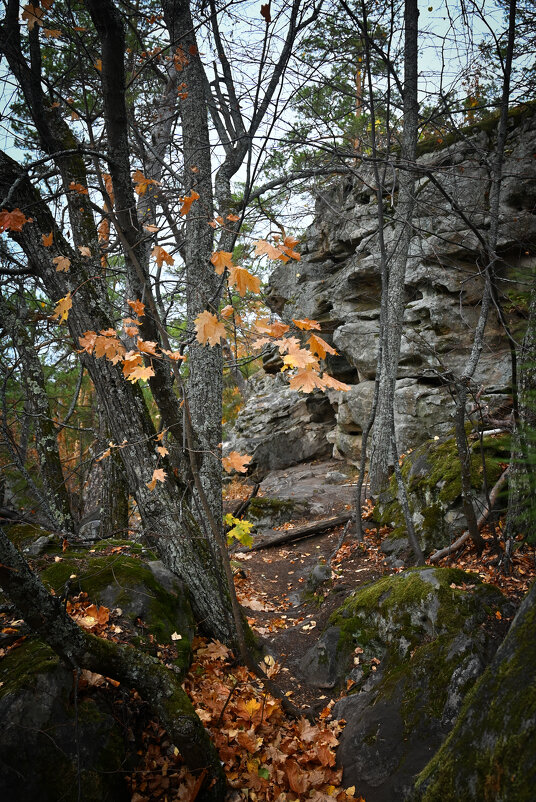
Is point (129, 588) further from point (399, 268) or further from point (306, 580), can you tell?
point (399, 268)

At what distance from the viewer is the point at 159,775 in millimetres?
2344

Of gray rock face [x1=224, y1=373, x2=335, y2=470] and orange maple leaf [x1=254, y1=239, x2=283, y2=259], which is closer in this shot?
orange maple leaf [x1=254, y1=239, x2=283, y2=259]

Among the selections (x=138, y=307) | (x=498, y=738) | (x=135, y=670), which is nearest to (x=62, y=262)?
(x=138, y=307)

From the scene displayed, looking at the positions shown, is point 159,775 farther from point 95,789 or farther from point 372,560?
point 372,560

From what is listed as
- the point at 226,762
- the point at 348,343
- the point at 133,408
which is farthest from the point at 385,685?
the point at 348,343

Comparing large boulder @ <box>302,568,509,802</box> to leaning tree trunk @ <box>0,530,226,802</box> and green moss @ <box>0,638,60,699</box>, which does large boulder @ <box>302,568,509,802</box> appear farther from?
green moss @ <box>0,638,60,699</box>

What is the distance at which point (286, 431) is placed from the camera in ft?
50.8

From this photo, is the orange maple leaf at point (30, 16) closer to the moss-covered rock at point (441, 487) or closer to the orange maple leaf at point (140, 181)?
the orange maple leaf at point (140, 181)

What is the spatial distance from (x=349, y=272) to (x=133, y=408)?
426 inches

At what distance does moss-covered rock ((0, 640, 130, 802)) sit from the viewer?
1956mm

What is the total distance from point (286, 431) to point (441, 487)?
10.4 m

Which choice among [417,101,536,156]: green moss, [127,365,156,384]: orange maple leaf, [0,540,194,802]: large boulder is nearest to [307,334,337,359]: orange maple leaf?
[127,365,156,384]: orange maple leaf

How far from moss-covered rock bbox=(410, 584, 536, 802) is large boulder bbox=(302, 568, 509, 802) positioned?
1.30 metres

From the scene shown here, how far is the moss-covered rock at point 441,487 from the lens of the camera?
4.90 m
